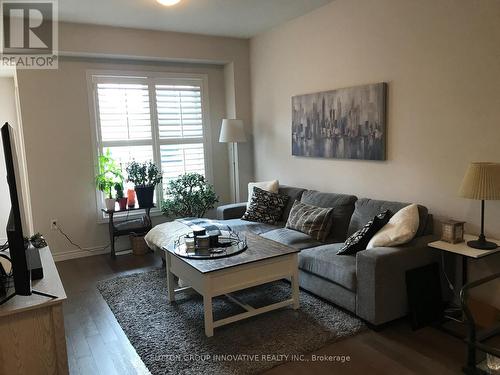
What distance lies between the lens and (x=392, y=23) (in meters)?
3.53

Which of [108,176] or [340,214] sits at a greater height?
[108,176]

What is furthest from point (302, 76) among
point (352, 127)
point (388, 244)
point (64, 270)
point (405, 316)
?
point (64, 270)

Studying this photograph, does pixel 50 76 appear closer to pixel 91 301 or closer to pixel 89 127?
pixel 89 127

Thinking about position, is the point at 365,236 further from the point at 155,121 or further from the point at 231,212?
the point at 155,121

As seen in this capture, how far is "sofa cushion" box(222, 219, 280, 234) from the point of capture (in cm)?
421

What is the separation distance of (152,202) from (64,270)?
1.25 meters

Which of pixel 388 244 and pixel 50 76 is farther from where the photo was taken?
pixel 50 76

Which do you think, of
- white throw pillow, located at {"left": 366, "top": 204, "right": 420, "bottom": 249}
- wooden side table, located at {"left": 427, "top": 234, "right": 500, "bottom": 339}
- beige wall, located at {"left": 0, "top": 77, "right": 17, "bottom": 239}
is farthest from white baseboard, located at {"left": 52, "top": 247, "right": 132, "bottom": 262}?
wooden side table, located at {"left": 427, "top": 234, "right": 500, "bottom": 339}

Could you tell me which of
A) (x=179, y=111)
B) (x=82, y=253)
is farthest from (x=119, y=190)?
(x=179, y=111)

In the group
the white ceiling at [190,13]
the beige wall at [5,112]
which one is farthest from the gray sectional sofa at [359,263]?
the beige wall at [5,112]

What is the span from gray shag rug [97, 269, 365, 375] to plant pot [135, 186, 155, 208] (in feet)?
4.69

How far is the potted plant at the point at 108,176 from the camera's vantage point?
4770 mm

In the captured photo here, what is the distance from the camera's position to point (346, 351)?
2646 millimetres

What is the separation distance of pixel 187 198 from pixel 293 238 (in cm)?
179
